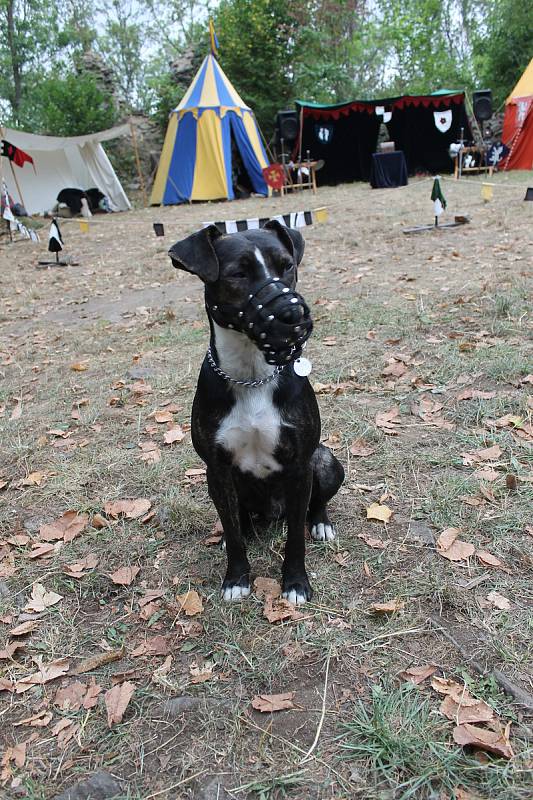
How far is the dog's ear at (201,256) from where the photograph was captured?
201cm

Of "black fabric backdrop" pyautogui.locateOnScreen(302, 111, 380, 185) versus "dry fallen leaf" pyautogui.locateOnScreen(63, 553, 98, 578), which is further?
"black fabric backdrop" pyautogui.locateOnScreen(302, 111, 380, 185)

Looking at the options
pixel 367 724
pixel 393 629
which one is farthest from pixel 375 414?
pixel 367 724

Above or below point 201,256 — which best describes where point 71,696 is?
below

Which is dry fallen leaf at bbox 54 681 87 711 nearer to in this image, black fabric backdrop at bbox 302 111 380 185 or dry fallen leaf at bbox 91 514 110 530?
dry fallen leaf at bbox 91 514 110 530

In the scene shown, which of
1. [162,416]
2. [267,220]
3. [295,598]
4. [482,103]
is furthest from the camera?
[482,103]

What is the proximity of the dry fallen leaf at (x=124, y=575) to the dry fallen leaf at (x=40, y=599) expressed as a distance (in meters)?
0.26

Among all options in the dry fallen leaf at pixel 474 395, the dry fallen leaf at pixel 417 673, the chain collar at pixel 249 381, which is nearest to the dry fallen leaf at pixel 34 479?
the chain collar at pixel 249 381

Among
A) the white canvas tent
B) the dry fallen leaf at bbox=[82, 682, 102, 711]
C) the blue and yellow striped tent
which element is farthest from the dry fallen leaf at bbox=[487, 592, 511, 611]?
the white canvas tent

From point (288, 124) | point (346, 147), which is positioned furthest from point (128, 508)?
point (346, 147)

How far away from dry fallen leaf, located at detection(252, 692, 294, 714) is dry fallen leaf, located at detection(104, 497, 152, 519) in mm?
1463

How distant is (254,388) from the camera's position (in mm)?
2170

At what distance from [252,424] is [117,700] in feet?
3.75

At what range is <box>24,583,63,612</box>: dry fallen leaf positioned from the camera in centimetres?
259

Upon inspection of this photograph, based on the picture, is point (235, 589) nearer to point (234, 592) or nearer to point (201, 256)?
point (234, 592)
